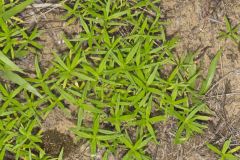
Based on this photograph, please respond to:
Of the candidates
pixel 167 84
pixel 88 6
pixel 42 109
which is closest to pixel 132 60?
pixel 167 84

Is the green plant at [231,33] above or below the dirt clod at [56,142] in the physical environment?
above

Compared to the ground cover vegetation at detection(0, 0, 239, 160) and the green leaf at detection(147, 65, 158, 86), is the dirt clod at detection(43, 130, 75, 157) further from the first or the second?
the green leaf at detection(147, 65, 158, 86)

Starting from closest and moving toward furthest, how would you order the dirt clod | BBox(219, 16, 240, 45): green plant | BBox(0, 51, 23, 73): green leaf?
BBox(0, 51, 23, 73): green leaf
the dirt clod
BBox(219, 16, 240, 45): green plant

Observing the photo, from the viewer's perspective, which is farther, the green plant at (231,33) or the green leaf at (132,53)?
the green plant at (231,33)

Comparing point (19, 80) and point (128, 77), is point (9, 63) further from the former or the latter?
point (128, 77)

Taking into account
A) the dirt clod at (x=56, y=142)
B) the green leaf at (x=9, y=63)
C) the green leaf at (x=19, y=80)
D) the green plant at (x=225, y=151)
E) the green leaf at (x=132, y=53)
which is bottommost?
the dirt clod at (x=56, y=142)

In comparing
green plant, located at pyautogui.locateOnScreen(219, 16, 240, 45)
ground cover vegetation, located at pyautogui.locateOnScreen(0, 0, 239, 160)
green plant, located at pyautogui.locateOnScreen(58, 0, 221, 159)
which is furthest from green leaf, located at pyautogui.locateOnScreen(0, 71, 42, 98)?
green plant, located at pyautogui.locateOnScreen(219, 16, 240, 45)

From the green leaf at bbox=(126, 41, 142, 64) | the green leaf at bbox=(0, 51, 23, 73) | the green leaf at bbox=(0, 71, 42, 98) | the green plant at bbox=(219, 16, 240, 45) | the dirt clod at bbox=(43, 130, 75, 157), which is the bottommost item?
the dirt clod at bbox=(43, 130, 75, 157)

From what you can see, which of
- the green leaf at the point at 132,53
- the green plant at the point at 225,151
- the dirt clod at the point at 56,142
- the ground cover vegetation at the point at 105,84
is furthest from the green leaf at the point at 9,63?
the green plant at the point at 225,151

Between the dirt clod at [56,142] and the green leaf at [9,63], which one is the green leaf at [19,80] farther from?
the dirt clod at [56,142]

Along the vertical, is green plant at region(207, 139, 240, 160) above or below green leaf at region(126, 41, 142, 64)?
below

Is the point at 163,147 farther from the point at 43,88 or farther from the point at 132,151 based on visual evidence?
the point at 43,88
